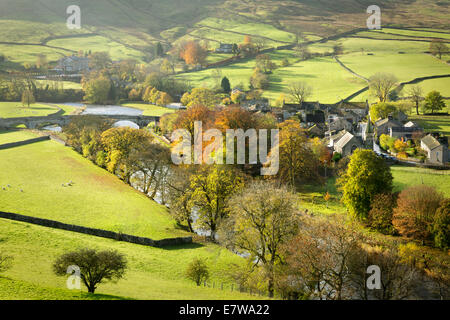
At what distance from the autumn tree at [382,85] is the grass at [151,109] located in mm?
48370

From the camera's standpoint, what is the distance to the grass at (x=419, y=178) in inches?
1864

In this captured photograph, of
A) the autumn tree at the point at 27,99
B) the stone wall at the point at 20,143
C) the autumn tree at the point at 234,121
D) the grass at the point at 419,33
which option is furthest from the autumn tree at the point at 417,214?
the grass at the point at 419,33

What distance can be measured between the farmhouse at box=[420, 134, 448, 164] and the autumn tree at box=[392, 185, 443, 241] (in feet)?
63.0

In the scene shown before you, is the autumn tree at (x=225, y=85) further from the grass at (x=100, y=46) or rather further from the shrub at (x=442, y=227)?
the shrub at (x=442, y=227)

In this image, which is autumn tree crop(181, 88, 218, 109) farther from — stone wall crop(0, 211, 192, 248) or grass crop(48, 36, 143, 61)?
grass crop(48, 36, 143, 61)

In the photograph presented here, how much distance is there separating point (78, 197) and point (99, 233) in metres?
10.2

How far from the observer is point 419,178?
164 feet

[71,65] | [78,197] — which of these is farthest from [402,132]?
[71,65]

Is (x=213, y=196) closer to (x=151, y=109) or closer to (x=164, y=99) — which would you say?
(x=151, y=109)

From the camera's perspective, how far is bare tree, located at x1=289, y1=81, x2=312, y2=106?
333ft

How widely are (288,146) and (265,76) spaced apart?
2830 inches

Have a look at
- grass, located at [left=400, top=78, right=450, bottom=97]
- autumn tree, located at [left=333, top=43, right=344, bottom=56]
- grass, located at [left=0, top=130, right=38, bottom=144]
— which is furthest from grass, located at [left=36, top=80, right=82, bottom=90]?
grass, located at [left=400, top=78, right=450, bottom=97]

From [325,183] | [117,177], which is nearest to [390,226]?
[325,183]
